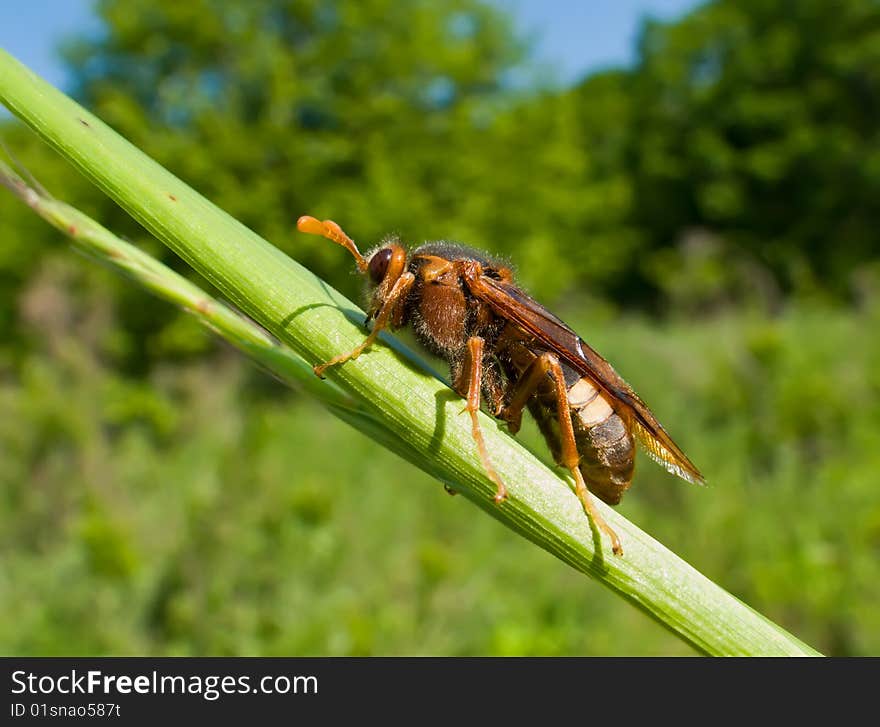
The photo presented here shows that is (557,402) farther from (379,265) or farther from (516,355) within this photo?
(379,265)

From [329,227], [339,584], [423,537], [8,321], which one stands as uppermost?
[8,321]

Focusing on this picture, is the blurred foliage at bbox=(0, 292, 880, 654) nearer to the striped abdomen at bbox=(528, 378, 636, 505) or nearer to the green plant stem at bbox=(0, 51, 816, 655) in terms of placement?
the striped abdomen at bbox=(528, 378, 636, 505)

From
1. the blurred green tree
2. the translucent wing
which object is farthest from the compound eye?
the blurred green tree

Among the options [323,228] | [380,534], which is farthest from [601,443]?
[380,534]

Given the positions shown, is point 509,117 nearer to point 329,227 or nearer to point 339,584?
point 339,584

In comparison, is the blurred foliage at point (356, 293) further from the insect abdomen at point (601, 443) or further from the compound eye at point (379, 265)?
the insect abdomen at point (601, 443)

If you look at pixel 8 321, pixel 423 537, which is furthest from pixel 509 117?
pixel 423 537
